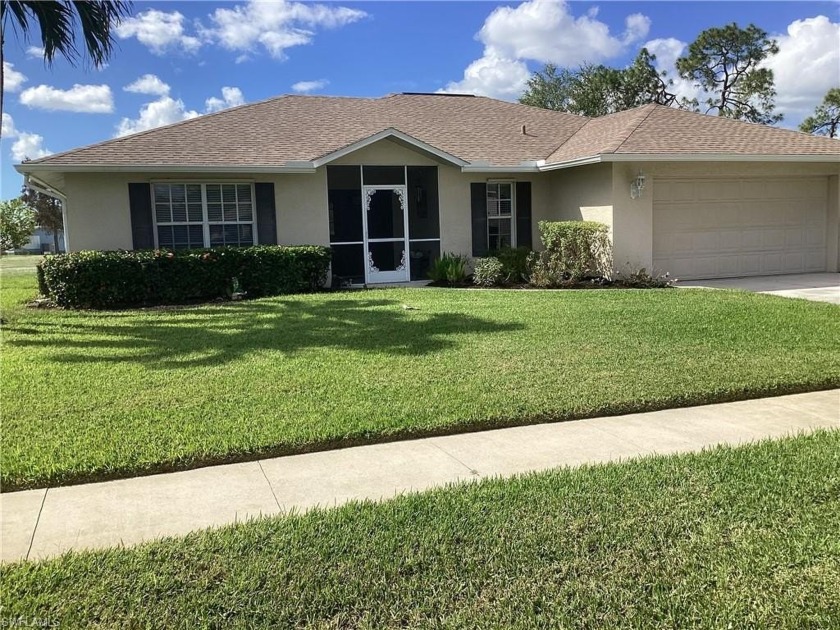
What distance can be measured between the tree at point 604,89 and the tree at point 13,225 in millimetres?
29146

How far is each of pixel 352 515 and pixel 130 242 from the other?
1280 centimetres

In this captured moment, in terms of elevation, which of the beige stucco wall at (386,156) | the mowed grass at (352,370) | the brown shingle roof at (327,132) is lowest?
the mowed grass at (352,370)

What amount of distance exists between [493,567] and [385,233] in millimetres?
14411

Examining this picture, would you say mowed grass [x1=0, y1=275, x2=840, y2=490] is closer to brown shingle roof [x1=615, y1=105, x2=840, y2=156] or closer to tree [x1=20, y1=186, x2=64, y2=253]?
brown shingle roof [x1=615, y1=105, x2=840, y2=156]

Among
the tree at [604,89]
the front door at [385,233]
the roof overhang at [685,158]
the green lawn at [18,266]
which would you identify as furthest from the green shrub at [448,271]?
the tree at [604,89]

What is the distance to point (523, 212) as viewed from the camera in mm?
18125

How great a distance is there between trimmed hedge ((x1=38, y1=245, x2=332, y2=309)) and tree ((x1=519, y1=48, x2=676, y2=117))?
28327mm

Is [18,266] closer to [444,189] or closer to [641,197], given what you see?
[444,189]

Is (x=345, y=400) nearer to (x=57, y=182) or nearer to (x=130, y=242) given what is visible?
(x=130, y=242)

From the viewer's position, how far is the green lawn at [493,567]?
304cm

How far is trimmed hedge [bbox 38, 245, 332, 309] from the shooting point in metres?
13.2

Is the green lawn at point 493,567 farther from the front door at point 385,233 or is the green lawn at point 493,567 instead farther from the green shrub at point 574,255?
the front door at point 385,233

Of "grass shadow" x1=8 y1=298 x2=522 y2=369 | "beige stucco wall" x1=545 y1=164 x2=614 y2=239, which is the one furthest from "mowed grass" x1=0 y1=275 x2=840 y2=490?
"beige stucco wall" x1=545 y1=164 x2=614 y2=239

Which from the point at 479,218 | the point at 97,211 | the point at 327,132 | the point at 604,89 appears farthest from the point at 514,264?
the point at 604,89
